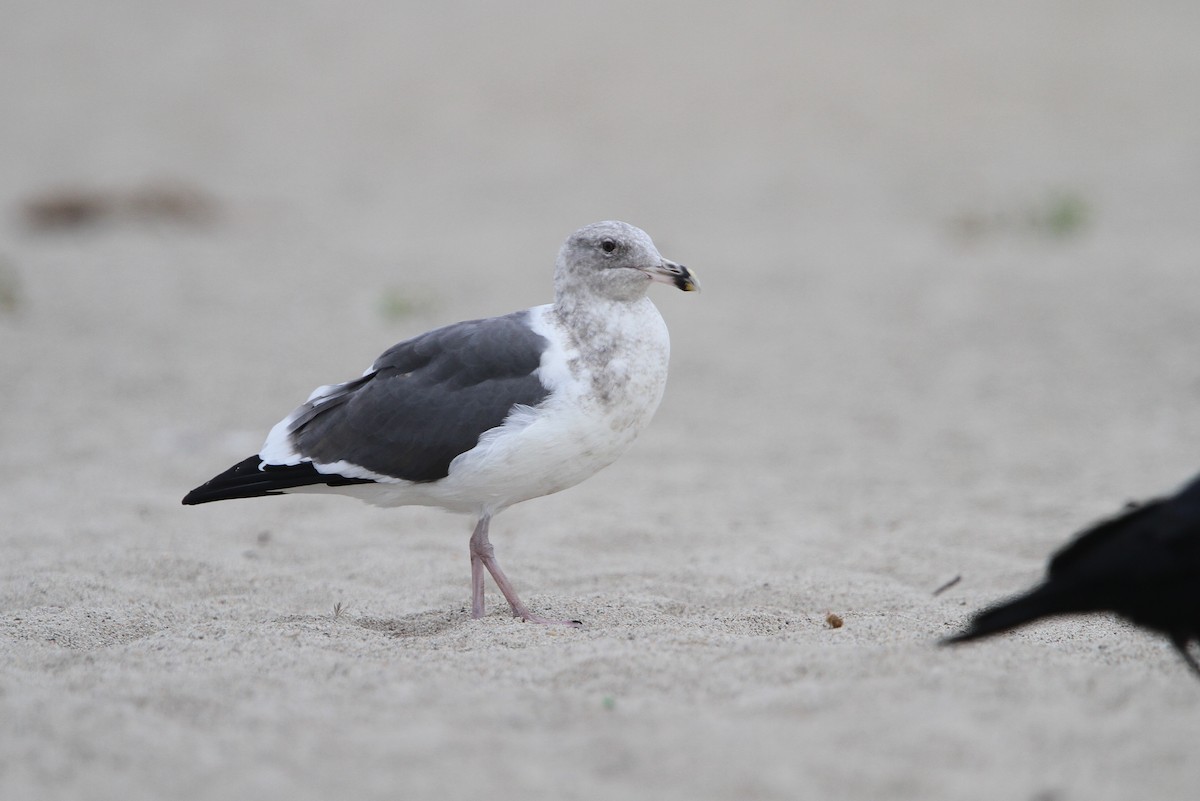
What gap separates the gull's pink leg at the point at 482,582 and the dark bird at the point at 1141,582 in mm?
1491

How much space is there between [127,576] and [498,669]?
1938mm

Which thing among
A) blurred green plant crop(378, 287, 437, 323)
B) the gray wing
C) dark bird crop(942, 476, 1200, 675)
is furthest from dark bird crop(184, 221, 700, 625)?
blurred green plant crop(378, 287, 437, 323)

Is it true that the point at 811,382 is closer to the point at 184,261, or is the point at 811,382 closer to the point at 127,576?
the point at 127,576

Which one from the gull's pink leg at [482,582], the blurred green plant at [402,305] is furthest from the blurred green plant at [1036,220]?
the gull's pink leg at [482,582]

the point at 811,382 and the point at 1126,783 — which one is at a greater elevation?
the point at 811,382

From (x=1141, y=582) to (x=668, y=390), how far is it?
5.83 m

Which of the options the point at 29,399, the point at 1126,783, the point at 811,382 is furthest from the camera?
the point at 811,382

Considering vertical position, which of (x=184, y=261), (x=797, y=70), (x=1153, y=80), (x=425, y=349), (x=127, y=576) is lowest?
(x=127, y=576)

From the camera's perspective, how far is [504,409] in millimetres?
4156

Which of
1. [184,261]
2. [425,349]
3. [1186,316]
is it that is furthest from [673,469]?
[184,261]

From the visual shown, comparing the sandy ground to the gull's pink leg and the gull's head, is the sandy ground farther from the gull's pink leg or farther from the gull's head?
the gull's head

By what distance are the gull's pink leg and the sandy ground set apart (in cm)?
11

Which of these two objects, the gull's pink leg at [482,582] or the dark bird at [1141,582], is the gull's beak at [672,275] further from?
the dark bird at [1141,582]

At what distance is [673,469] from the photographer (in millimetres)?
7223
